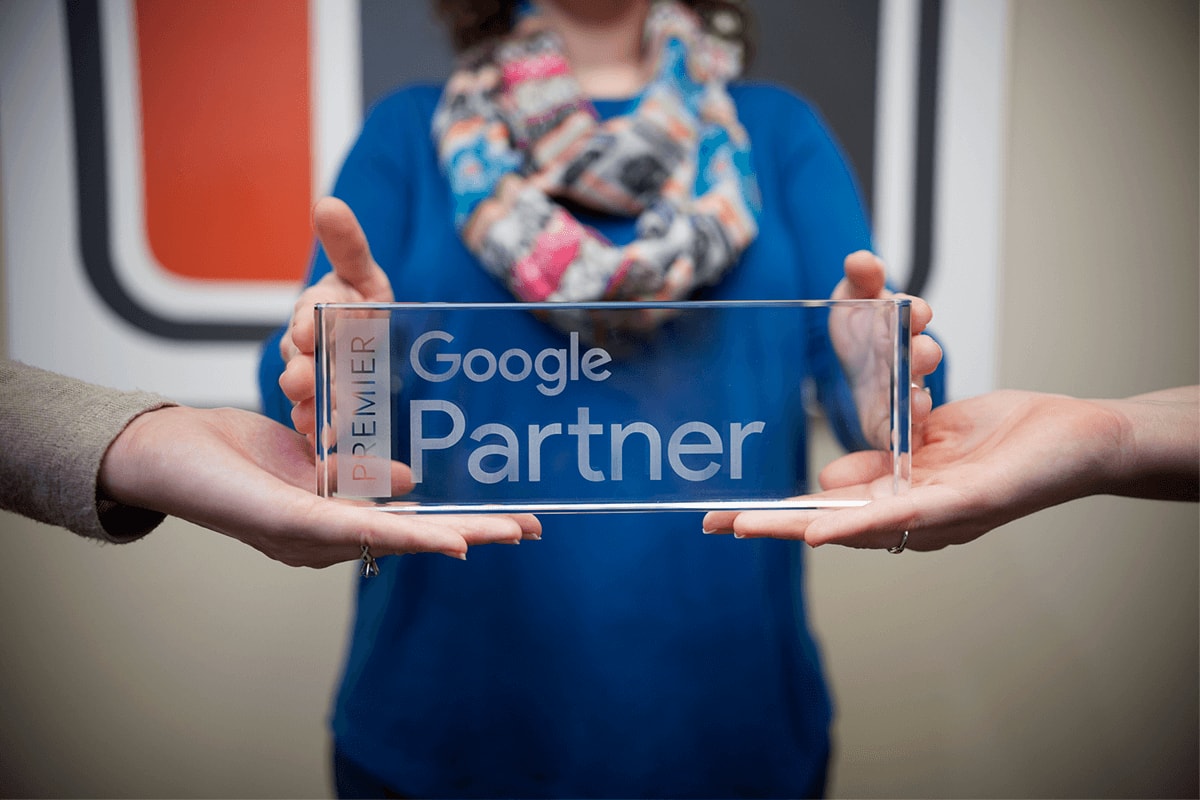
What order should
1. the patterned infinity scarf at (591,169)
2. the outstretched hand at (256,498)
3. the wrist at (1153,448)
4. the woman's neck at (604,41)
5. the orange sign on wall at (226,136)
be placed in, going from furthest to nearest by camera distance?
1. the orange sign on wall at (226,136)
2. the woman's neck at (604,41)
3. the patterned infinity scarf at (591,169)
4. the wrist at (1153,448)
5. the outstretched hand at (256,498)

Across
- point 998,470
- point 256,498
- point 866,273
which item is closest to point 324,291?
point 256,498

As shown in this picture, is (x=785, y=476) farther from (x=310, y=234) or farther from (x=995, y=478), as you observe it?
(x=310, y=234)

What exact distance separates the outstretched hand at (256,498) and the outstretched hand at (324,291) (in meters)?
0.05

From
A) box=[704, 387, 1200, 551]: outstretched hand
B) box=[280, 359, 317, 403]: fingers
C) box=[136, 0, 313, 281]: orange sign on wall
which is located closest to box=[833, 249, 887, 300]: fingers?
box=[704, 387, 1200, 551]: outstretched hand

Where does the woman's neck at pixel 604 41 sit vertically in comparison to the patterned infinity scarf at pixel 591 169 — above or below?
above

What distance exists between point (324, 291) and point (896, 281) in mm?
765

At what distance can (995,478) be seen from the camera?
55 centimetres

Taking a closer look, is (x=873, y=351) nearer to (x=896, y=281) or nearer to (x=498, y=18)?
(x=896, y=281)

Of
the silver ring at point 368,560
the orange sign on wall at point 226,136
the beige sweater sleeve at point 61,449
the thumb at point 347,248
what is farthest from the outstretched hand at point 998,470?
the orange sign on wall at point 226,136

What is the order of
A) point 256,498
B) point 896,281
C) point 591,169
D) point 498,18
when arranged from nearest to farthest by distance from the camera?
point 256,498, point 591,169, point 498,18, point 896,281

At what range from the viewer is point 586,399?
559mm

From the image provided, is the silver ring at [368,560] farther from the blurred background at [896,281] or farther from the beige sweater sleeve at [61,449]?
the blurred background at [896,281]

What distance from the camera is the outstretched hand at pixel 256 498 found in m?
0.48

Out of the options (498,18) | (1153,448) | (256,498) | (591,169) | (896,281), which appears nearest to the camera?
(256,498)
